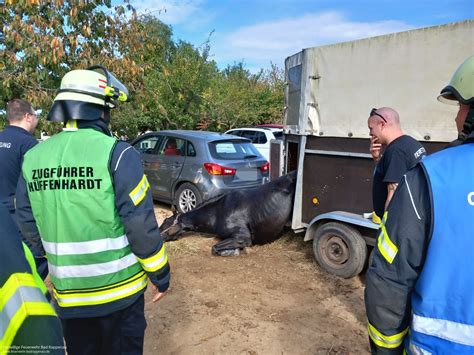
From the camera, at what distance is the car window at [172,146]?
7.48m

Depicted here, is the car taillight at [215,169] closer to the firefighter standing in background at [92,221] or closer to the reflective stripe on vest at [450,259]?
the firefighter standing in background at [92,221]

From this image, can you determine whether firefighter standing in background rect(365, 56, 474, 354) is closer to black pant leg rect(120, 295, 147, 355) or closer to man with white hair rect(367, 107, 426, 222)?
black pant leg rect(120, 295, 147, 355)

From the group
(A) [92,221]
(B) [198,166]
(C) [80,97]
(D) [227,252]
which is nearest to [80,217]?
(A) [92,221]

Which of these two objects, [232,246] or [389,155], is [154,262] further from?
[232,246]

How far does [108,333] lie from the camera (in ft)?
6.67

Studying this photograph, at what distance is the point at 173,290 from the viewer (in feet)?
13.9

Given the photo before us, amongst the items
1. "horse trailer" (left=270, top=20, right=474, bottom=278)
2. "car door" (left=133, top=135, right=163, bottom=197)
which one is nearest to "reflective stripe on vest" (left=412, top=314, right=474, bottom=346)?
"horse trailer" (left=270, top=20, right=474, bottom=278)

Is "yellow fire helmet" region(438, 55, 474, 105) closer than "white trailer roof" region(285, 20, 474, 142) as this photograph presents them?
Yes

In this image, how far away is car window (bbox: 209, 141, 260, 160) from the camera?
7109mm

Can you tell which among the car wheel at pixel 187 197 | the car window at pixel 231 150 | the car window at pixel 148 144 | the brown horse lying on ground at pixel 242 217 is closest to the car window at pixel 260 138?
the car window at pixel 231 150

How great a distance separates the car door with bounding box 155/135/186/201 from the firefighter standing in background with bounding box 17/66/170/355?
5336 mm

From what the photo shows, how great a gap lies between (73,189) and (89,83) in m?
0.58

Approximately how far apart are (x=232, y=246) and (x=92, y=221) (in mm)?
3667

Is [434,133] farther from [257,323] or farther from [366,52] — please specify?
[257,323]
